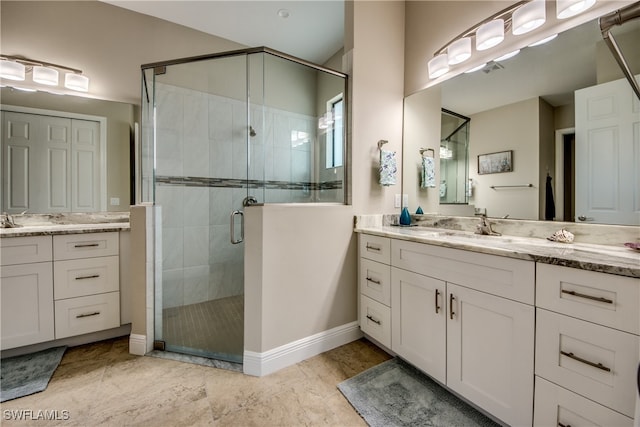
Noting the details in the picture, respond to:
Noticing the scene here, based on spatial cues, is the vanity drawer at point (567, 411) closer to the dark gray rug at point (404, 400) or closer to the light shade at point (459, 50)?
the dark gray rug at point (404, 400)

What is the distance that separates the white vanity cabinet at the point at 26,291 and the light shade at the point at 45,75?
1312 millimetres

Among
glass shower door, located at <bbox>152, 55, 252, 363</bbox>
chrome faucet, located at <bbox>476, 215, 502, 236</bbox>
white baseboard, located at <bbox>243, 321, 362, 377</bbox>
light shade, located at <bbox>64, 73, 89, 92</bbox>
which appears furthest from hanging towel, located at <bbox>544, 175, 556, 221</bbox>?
light shade, located at <bbox>64, 73, 89, 92</bbox>

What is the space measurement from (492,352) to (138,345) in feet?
7.15

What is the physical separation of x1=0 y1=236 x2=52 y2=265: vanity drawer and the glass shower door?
692mm

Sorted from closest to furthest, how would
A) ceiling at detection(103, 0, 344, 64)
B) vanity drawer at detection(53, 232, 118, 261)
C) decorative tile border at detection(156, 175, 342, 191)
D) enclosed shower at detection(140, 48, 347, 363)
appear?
vanity drawer at detection(53, 232, 118, 261)
enclosed shower at detection(140, 48, 347, 363)
decorative tile border at detection(156, 175, 342, 191)
ceiling at detection(103, 0, 344, 64)

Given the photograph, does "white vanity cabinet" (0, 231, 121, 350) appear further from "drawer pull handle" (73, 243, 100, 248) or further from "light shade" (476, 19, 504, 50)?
"light shade" (476, 19, 504, 50)

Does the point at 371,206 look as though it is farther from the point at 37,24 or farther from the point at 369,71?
the point at 37,24

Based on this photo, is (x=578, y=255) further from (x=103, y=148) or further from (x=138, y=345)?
(x=103, y=148)

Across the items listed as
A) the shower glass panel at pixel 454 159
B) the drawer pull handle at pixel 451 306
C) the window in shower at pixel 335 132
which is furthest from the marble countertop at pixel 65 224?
the shower glass panel at pixel 454 159

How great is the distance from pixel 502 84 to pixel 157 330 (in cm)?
291

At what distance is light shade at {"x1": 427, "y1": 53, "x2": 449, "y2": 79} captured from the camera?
1847 mm

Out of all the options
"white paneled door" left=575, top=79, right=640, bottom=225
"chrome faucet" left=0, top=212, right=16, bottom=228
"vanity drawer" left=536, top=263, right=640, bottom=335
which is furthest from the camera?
"chrome faucet" left=0, top=212, right=16, bottom=228

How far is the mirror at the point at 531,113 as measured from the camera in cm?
128

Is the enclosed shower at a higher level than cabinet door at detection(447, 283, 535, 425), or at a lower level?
higher
